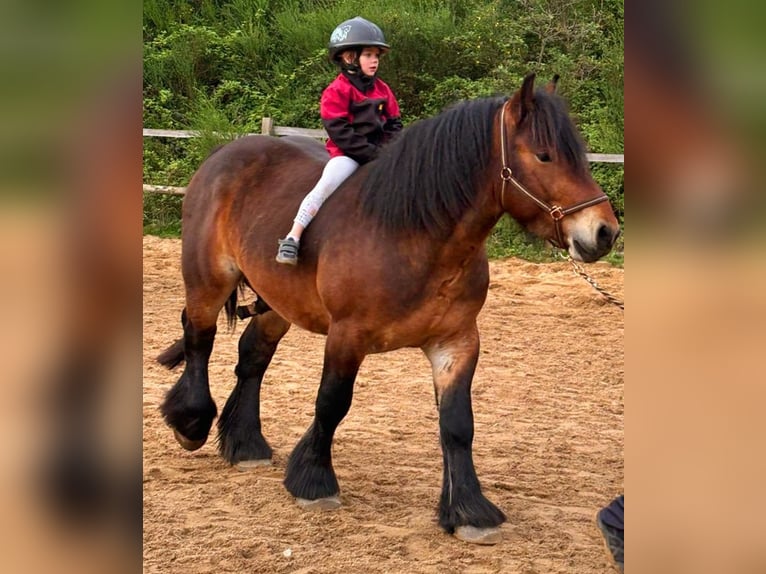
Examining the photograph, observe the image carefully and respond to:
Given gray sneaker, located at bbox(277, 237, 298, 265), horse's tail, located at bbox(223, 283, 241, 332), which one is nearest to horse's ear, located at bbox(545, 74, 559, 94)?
gray sneaker, located at bbox(277, 237, 298, 265)

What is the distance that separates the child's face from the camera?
14.7ft

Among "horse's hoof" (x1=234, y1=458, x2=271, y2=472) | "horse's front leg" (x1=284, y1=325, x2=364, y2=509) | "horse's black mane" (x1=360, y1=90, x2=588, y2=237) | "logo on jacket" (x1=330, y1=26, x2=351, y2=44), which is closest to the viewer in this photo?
"horse's black mane" (x1=360, y1=90, x2=588, y2=237)

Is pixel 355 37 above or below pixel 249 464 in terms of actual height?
above

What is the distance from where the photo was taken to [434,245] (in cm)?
404

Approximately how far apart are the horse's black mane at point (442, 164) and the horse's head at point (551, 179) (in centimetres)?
1

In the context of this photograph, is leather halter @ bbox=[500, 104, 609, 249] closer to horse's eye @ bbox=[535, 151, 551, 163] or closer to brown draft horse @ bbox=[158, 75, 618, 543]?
brown draft horse @ bbox=[158, 75, 618, 543]

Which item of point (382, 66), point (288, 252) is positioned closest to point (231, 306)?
point (288, 252)

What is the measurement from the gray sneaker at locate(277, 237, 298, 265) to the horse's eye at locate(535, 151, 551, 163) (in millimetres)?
1353

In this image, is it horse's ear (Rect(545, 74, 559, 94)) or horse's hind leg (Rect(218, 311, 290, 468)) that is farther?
horse's hind leg (Rect(218, 311, 290, 468))

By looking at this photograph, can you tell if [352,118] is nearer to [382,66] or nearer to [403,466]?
[403,466]

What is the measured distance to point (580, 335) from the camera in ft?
28.3

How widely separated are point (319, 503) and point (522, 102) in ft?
7.12
